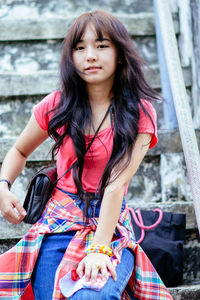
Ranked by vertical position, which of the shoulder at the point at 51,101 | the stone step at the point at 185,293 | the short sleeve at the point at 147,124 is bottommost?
the stone step at the point at 185,293

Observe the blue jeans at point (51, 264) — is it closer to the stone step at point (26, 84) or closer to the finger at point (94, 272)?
the finger at point (94, 272)

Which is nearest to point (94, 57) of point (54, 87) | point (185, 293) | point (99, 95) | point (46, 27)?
point (99, 95)

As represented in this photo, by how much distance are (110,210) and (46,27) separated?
2000 mm

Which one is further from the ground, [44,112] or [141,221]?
[44,112]

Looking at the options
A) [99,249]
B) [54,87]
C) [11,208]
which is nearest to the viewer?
[99,249]

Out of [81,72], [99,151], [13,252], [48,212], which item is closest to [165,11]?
[81,72]

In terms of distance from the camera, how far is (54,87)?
2.98 m

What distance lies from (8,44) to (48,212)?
1.88 m

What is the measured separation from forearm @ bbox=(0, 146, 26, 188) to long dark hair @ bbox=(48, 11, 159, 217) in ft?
0.56

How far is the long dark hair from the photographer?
1.73m

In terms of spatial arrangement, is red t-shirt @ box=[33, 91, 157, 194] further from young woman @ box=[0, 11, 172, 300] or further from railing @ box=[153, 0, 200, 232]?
railing @ box=[153, 0, 200, 232]

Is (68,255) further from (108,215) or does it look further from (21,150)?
(21,150)

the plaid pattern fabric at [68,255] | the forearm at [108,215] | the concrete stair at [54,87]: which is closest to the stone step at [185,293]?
the concrete stair at [54,87]

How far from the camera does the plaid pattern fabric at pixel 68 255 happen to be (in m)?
1.63
